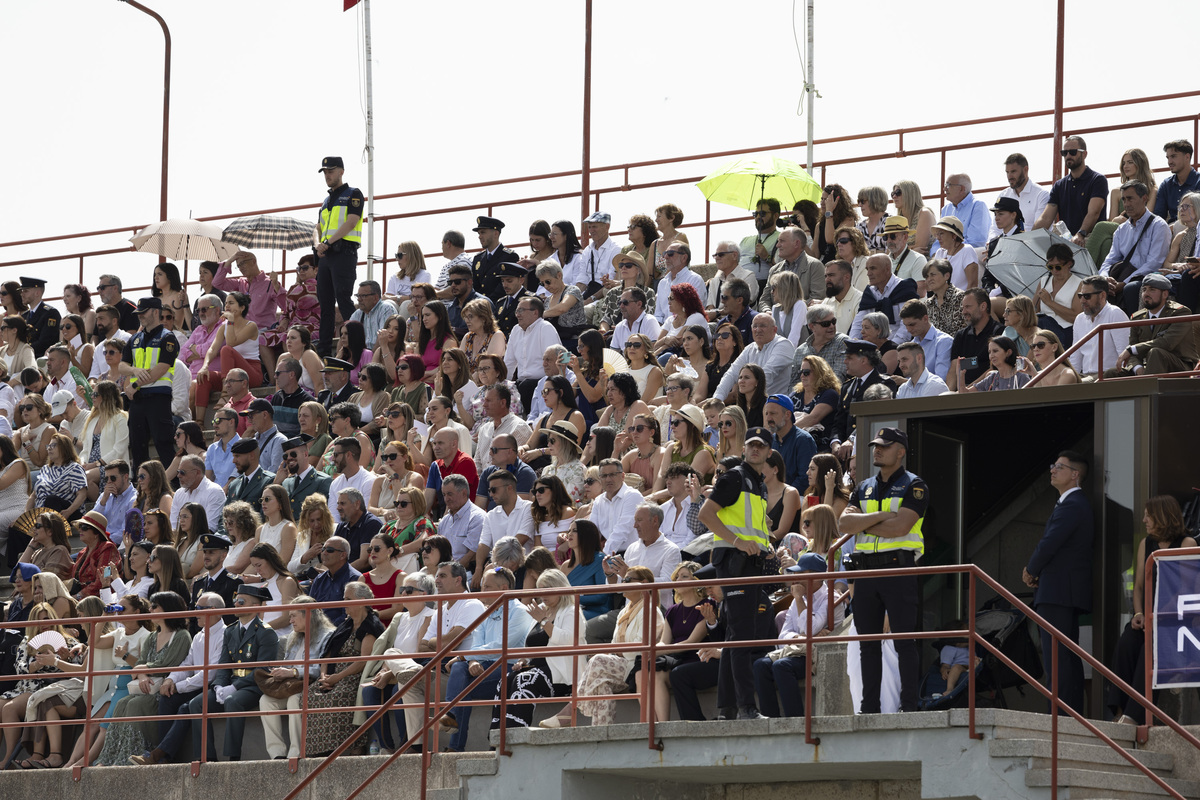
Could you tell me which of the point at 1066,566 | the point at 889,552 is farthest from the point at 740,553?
the point at 1066,566

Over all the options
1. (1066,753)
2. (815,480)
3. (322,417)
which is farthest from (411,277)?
(1066,753)

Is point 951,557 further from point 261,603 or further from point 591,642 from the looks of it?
point 261,603

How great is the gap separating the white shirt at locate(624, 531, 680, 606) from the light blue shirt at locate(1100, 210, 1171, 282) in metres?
5.90

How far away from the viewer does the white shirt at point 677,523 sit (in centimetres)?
1341

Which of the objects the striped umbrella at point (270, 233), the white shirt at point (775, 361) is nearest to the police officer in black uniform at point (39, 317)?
the striped umbrella at point (270, 233)

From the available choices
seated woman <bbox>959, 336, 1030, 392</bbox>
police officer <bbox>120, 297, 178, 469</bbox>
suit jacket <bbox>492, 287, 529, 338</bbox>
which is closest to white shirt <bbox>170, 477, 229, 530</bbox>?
police officer <bbox>120, 297, 178, 469</bbox>

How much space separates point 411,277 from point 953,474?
11093 mm

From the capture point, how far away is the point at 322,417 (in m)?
17.9

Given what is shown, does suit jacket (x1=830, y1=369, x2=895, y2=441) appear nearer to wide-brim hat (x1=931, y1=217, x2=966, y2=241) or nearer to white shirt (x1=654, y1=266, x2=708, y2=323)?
wide-brim hat (x1=931, y1=217, x2=966, y2=241)

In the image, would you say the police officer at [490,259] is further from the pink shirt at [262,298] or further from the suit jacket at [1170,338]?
the suit jacket at [1170,338]

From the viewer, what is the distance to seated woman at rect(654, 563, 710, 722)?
1162 cm

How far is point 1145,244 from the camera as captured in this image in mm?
16547

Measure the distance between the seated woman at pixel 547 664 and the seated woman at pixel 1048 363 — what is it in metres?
3.69

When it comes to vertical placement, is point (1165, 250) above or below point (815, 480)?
above
